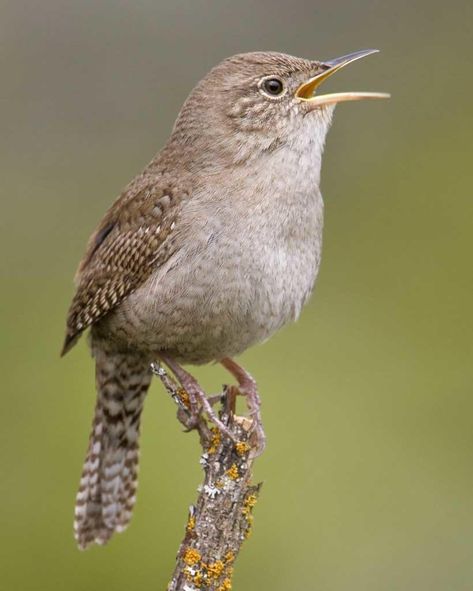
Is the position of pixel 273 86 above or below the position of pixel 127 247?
above

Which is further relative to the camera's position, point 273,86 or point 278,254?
point 273,86

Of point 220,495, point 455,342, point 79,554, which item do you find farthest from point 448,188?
point 220,495

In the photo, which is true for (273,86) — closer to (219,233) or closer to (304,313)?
(219,233)

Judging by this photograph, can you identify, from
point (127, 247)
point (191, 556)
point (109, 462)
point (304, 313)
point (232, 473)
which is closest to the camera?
point (191, 556)

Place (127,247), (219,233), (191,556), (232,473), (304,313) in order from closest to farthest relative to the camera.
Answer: (191,556) < (232,473) < (219,233) < (127,247) < (304,313)

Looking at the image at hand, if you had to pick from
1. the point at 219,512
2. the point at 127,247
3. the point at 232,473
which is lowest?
the point at 219,512

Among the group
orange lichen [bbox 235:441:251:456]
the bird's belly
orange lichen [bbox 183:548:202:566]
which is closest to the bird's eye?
the bird's belly

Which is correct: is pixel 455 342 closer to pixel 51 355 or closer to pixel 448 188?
pixel 448 188

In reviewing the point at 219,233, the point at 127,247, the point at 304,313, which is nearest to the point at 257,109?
the point at 219,233
